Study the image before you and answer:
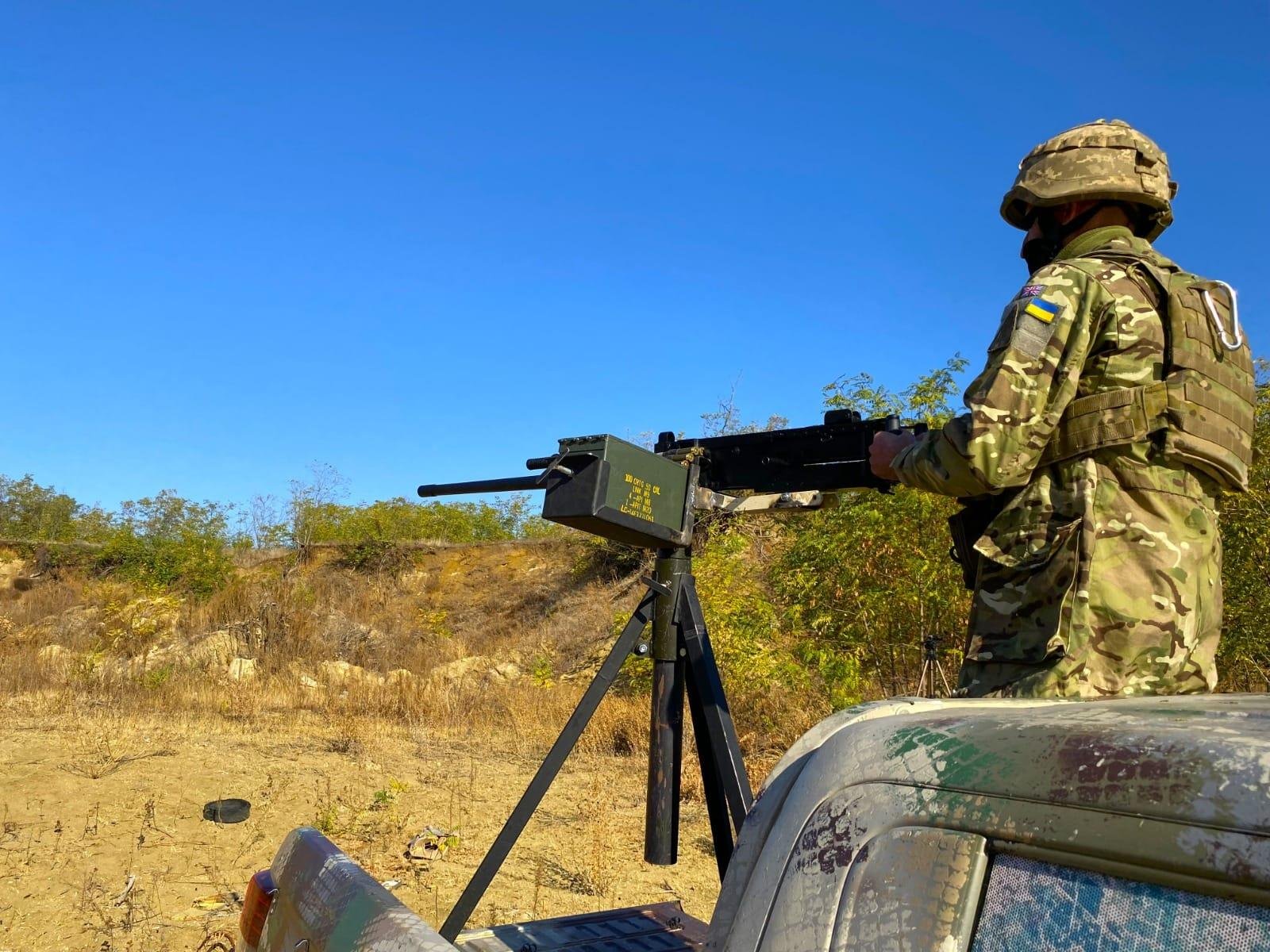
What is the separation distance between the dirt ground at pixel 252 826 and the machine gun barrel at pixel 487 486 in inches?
72.7

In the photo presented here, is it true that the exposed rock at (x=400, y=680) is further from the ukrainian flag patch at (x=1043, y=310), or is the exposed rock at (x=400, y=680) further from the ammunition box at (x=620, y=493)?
the ukrainian flag patch at (x=1043, y=310)

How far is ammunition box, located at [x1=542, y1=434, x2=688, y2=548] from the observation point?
274 centimetres

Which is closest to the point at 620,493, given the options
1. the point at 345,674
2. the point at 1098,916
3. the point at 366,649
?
the point at 1098,916

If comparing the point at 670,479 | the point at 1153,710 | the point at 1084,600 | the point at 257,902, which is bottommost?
the point at 257,902

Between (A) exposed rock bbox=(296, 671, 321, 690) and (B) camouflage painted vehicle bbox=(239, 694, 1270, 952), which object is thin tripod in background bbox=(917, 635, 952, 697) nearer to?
(B) camouflage painted vehicle bbox=(239, 694, 1270, 952)

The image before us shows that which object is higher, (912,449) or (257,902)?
(912,449)

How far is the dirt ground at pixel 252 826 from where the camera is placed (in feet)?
13.6

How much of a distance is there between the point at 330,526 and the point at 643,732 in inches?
606

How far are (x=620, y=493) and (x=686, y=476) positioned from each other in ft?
1.05

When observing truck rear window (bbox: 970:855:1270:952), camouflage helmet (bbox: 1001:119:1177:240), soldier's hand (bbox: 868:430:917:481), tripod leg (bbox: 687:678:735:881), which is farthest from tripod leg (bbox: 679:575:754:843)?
truck rear window (bbox: 970:855:1270:952)

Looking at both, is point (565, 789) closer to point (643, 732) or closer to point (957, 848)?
point (643, 732)

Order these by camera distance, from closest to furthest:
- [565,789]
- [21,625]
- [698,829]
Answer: [698,829]
[565,789]
[21,625]

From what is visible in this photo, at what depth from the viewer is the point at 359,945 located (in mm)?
1535

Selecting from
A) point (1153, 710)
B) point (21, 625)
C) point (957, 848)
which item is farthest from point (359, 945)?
point (21, 625)
